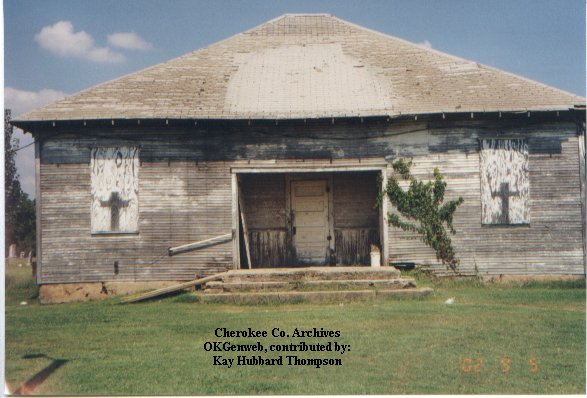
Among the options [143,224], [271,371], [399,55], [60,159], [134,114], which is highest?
[399,55]

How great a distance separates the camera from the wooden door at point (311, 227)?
13422 millimetres

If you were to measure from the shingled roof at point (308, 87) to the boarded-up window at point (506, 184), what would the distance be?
41.3 inches

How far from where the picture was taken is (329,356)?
6074 millimetres

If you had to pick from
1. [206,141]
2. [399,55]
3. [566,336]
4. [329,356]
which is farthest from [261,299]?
[399,55]

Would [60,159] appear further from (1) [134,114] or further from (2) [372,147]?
(2) [372,147]

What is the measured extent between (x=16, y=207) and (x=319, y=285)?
6.00m

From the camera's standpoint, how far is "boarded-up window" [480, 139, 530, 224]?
11.4 metres

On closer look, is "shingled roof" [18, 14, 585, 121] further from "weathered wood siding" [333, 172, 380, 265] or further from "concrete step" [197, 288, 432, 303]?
"concrete step" [197, 288, 432, 303]

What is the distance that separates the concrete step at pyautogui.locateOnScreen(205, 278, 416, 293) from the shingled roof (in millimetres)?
3938

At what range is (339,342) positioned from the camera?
650cm

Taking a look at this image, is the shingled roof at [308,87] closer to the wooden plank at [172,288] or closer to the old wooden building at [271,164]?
the old wooden building at [271,164]

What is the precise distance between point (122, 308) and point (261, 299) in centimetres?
281

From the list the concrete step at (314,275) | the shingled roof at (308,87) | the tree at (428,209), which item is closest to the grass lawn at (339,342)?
the concrete step at (314,275)
